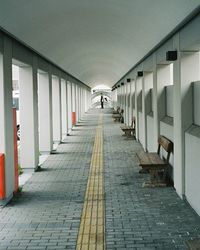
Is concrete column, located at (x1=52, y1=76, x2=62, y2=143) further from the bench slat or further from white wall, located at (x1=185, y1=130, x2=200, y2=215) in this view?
white wall, located at (x1=185, y1=130, x2=200, y2=215)

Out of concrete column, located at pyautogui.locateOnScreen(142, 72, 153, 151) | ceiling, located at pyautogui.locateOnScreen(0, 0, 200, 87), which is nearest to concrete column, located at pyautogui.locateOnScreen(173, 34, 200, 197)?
ceiling, located at pyautogui.locateOnScreen(0, 0, 200, 87)

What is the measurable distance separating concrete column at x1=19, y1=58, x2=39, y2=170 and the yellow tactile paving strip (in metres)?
1.68

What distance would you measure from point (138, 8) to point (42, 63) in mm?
5938

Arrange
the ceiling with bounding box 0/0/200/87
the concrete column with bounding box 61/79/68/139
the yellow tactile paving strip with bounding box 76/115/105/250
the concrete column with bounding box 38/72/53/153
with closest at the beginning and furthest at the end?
the yellow tactile paving strip with bounding box 76/115/105/250
the ceiling with bounding box 0/0/200/87
the concrete column with bounding box 38/72/53/153
the concrete column with bounding box 61/79/68/139

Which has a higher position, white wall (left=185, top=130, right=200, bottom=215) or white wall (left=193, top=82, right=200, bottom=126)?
white wall (left=193, top=82, right=200, bottom=126)

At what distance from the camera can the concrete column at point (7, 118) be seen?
7.69 m

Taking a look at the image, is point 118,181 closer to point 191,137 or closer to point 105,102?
point 191,137

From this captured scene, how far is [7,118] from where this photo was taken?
7.96 m

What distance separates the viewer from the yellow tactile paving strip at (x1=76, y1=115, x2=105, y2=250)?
18.5 ft

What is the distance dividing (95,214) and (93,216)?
11 cm

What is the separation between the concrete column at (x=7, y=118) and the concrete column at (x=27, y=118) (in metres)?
2.52

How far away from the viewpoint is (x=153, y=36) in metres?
8.95

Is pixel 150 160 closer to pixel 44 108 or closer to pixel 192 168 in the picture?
pixel 192 168

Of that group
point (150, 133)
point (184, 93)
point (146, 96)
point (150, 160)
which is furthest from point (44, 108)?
point (184, 93)
